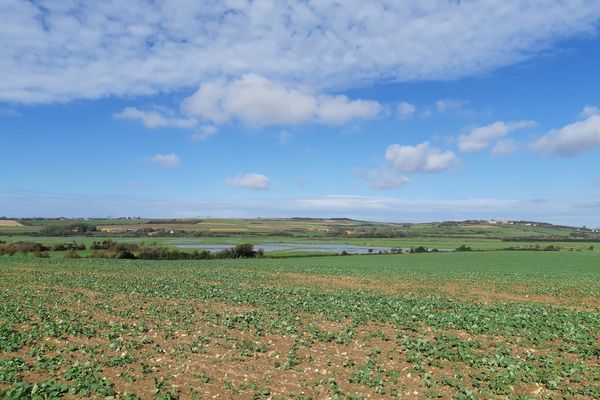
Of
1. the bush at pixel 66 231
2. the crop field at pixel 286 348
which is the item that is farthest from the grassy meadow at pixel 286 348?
the bush at pixel 66 231

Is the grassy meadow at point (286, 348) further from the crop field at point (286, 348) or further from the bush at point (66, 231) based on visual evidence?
the bush at point (66, 231)

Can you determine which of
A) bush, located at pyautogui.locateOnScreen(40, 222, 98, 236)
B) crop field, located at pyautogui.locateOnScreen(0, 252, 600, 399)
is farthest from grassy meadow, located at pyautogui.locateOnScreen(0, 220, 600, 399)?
bush, located at pyautogui.locateOnScreen(40, 222, 98, 236)

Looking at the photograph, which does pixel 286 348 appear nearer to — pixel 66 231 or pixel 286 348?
pixel 286 348

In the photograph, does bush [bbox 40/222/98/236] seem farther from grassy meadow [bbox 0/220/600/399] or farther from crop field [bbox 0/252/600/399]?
grassy meadow [bbox 0/220/600/399]

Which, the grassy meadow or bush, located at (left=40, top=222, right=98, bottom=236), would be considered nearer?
the grassy meadow

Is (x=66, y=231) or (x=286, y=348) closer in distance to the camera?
(x=286, y=348)

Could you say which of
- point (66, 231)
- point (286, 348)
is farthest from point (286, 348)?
point (66, 231)

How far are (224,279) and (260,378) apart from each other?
26.5m

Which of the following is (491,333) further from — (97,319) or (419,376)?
(97,319)

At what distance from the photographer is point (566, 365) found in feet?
45.5

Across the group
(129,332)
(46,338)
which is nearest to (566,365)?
(129,332)

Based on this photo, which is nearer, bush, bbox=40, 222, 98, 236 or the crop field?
the crop field

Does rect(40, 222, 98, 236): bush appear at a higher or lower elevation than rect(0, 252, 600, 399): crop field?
lower

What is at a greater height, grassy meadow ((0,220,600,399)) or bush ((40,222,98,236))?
grassy meadow ((0,220,600,399))
